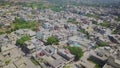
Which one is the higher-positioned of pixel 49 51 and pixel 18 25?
pixel 18 25

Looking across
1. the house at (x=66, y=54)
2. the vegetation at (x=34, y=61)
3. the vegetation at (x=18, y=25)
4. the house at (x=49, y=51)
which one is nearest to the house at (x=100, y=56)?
the house at (x=66, y=54)

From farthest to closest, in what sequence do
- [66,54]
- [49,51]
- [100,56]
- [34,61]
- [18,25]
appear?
[18,25]
[49,51]
[100,56]
[66,54]
[34,61]

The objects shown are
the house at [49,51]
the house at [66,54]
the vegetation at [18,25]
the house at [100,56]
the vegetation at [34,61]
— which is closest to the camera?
the vegetation at [34,61]

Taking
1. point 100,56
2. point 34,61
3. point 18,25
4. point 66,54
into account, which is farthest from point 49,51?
point 18,25

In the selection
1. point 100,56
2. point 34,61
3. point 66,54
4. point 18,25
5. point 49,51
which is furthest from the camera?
point 18,25

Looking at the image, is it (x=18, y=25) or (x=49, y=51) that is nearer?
(x=49, y=51)

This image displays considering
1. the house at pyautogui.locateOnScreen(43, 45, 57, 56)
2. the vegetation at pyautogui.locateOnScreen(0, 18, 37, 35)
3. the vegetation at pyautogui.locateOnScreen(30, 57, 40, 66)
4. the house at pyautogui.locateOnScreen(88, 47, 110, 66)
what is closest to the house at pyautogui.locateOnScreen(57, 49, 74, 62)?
the house at pyautogui.locateOnScreen(43, 45, 57, 56)

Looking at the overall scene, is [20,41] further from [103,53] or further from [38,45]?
[103,53]

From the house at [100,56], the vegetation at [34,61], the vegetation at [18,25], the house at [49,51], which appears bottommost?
the vegetation at [34,61]

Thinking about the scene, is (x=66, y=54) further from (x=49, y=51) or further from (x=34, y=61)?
(x=34, y=61)

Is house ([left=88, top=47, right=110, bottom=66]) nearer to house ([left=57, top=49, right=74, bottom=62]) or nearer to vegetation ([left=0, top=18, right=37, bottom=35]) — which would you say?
house ([left=57, top=49, right=74, bottom=62])

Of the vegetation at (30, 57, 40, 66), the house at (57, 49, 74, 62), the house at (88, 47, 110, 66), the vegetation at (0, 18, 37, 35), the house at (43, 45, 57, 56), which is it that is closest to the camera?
the vegetation at (30, 57, 40, 66)

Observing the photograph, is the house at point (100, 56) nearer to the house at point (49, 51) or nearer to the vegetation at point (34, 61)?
the house at point (49, 51)

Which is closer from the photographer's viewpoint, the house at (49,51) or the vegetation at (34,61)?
the vegetation at (34,61)
